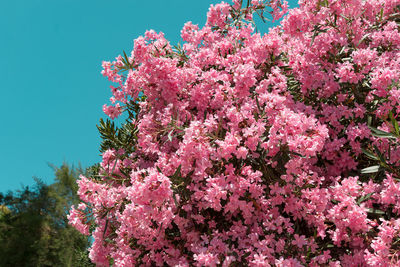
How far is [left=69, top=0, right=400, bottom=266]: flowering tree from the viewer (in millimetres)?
3143

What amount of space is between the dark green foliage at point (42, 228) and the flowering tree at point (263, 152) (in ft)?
45.7

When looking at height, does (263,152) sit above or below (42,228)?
below

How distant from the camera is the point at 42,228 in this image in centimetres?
1911

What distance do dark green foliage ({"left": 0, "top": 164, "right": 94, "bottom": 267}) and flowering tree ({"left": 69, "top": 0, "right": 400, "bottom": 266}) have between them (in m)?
13.9

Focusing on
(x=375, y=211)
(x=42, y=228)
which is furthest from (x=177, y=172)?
(x=42, y=228)

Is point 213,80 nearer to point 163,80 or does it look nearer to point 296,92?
point 163,80

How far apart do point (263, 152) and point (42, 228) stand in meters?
18.7

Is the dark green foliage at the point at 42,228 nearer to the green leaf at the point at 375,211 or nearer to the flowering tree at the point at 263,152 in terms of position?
the flowering tree at the point at 263,152

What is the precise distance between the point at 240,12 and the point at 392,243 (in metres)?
3.63

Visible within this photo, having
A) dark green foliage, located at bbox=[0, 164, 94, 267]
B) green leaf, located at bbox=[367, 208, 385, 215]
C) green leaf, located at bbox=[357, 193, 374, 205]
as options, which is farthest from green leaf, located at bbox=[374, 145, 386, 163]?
dark green foliage, located at bbox=[0, 164, 94, 267]

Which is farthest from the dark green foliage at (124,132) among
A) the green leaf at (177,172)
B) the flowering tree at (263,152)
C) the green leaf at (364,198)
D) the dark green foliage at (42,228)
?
the dark green foliage at (42,228)

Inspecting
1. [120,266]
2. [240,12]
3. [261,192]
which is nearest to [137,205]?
[120,266]

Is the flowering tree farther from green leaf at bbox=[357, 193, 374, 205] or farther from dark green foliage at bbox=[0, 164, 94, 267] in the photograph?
dark green foliage at bbox=[0, 164, 94, 267]

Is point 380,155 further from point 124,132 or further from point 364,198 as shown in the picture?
point 124,132
